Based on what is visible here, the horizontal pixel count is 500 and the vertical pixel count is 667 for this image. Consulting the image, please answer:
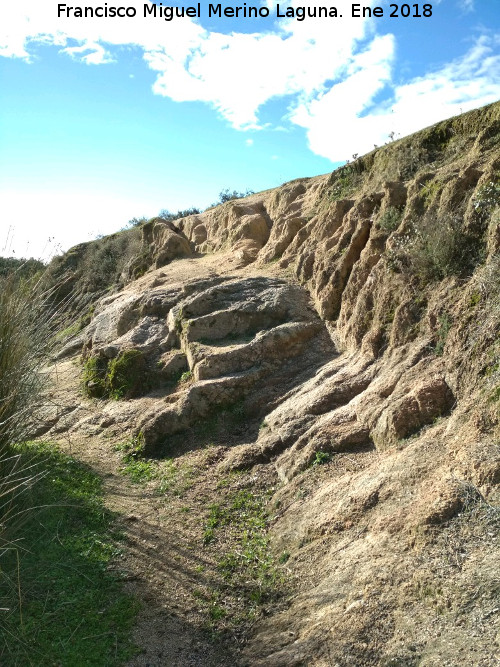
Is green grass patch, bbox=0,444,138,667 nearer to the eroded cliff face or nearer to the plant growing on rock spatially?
the eroded cliff face

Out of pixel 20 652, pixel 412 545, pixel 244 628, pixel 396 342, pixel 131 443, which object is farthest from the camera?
pixel 131 443

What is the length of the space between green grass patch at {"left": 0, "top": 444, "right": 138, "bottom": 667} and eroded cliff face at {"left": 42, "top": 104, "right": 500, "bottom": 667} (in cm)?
118

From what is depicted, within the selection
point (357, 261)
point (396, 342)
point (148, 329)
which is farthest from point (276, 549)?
point (148, 329)

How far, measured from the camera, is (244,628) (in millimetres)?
5320

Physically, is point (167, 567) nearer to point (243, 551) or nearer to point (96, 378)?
point (243, 551)

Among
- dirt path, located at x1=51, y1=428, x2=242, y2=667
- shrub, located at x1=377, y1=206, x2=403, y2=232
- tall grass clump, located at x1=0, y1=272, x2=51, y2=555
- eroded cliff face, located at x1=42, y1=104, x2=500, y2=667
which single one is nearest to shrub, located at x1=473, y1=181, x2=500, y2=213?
eroded cliff face, located at x1=42, y1=104, x2=500, y2=667

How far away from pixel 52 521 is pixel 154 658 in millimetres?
2253

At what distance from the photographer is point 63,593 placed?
5.52 m

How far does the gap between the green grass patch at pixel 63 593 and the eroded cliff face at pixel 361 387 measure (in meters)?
1.18

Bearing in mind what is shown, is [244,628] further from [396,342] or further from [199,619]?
[396,342]

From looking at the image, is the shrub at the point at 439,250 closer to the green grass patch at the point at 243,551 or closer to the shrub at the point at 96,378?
the green grass patch at the point at 243,551

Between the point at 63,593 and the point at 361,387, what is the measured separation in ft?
14.1

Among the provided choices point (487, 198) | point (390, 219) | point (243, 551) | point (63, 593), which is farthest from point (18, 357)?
point (390, 219)

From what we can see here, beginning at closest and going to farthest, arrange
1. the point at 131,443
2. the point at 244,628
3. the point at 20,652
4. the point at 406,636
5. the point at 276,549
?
the point at 406,636, the point at 20,652, the point at 244,628, the point at 276,549, the point at 131,443
